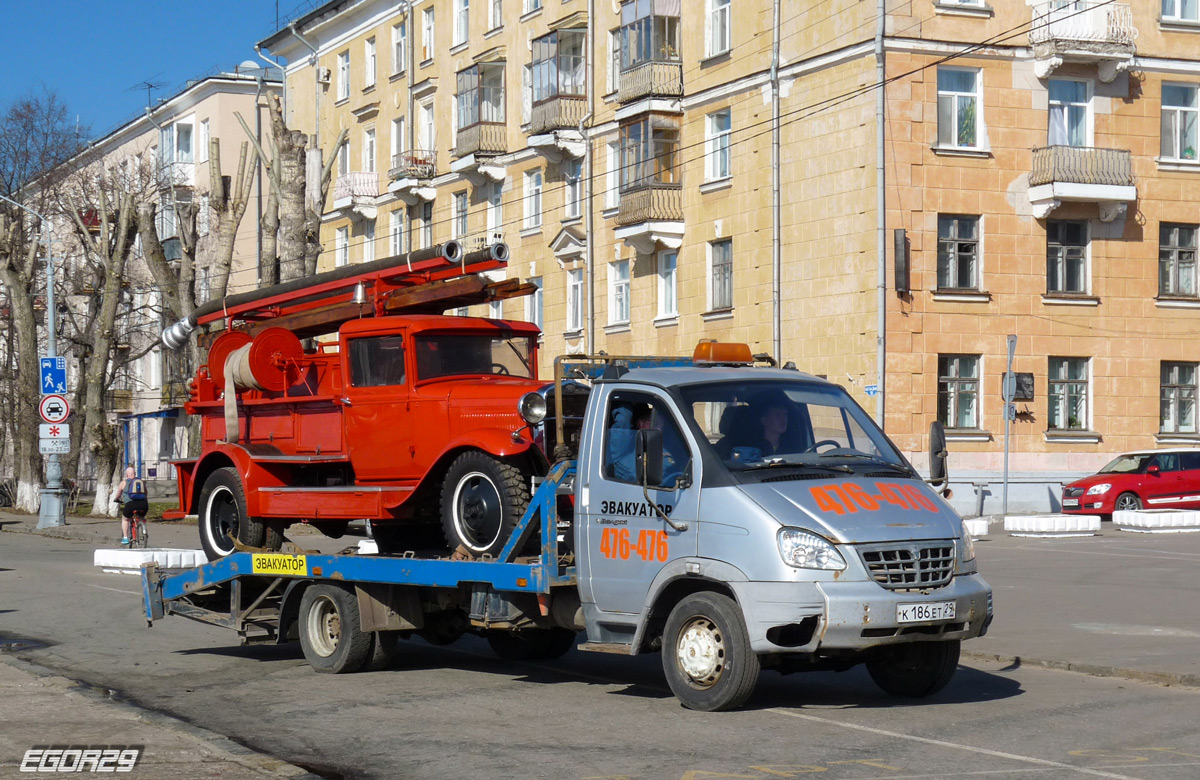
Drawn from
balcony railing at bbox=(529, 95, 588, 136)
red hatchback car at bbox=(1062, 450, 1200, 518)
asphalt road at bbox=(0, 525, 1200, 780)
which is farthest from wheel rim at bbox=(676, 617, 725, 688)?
balcony railing at bbox=(529, 95, 588, 136)

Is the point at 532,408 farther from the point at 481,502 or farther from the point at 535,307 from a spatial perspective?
the point at 535,307

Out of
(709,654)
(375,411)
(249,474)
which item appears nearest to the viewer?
(709,654)

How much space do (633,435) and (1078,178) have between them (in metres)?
27.5

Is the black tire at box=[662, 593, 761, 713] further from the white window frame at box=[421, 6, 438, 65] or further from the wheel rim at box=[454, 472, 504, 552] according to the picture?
the white window frame at box=[421, 6, 438, 65]

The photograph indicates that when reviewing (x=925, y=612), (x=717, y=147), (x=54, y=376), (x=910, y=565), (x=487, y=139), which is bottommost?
(x=925, y=612)

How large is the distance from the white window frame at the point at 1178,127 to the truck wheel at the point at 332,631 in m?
29.6

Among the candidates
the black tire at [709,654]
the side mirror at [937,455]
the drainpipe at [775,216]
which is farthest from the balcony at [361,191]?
the black tire at [709,654]

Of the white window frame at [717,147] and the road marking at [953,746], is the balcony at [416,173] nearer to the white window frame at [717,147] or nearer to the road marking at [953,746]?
the white window frame at [717,147]

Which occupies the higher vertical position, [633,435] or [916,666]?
[633,435]

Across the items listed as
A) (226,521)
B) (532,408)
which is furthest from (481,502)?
(226,521)

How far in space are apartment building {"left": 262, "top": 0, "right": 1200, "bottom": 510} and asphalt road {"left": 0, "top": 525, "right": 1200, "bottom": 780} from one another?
19.7 metres

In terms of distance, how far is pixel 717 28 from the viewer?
125 feet

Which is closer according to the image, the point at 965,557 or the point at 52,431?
the point at 965,557

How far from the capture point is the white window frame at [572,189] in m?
43.6
